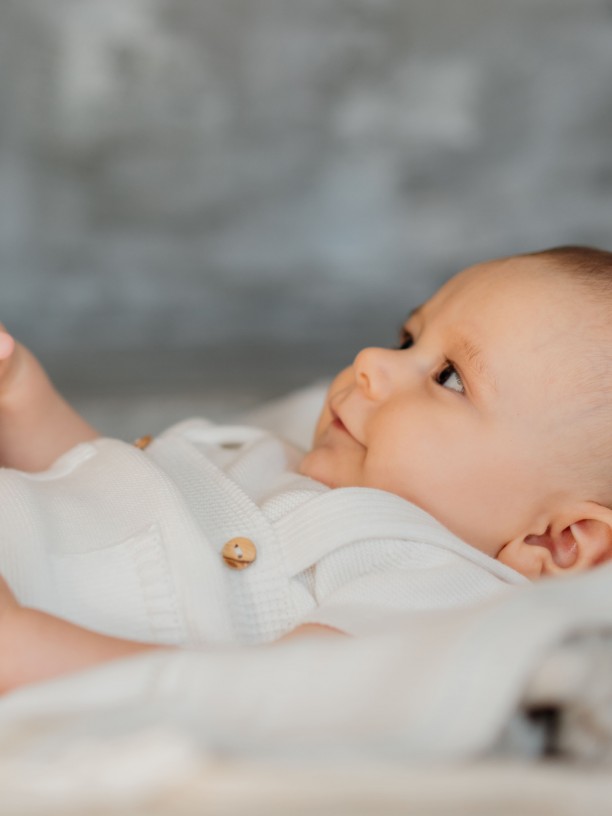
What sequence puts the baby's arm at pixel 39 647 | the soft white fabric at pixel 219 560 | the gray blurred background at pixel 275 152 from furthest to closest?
the gray blurred background at pixel 275 152, the soft white fabric at pixel 219 560, the baby's arm at pixel 39 647

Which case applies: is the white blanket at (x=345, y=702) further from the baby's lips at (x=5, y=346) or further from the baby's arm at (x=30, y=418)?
the baby's arm at (x=30, y=418)

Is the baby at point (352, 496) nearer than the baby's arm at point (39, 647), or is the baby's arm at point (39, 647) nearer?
the baby's arm at point (39, 647)

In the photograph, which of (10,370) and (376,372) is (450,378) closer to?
(376,372)

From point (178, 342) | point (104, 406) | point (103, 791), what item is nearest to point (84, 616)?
point (103, 791)

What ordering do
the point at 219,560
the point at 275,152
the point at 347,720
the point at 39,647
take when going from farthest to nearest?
the point at 275,152
the point at 219,560
the point at 39,647
the point at 347,720

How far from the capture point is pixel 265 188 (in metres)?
1.92

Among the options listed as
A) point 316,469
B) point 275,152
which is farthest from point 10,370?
point 275,152

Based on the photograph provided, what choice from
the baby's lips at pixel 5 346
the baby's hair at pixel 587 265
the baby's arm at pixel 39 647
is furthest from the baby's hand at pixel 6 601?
the baby's hair at pixel 587 265

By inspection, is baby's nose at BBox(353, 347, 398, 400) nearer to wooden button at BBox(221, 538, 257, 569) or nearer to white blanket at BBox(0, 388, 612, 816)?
wooden button at BBox(221, 538, 257, 569)

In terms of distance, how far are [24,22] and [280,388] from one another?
31.2 inches

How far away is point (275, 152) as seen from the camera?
6.27 ft

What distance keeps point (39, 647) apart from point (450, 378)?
0.46 metres

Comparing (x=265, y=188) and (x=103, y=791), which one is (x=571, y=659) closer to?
(x=103, y=791)

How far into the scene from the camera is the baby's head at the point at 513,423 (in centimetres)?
94
